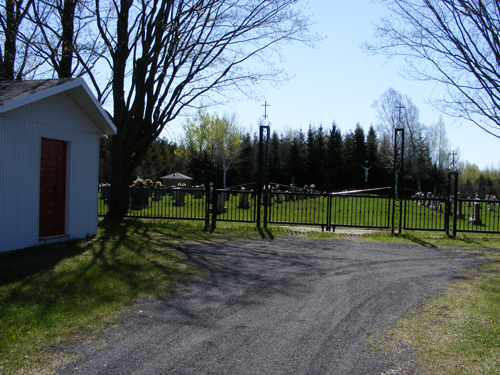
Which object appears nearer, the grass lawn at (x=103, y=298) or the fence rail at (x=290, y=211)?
the grass lawn at (x=103, y=298)

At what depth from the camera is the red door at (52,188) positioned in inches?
357

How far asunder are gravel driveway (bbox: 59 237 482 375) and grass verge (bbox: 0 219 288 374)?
0.32 metres

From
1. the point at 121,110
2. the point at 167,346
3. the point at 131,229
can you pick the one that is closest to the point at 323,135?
the point at 121,110

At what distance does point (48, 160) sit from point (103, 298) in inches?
200

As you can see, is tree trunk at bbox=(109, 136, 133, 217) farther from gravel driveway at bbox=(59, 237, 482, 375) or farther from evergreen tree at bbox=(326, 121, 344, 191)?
evergreen tree at bbox=(326, 121, 344, 191)

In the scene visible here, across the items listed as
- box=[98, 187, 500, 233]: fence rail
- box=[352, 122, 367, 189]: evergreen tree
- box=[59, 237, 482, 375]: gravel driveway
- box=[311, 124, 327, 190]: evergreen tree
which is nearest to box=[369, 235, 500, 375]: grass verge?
box=[59, 237, 482, 375]: gravel driveway

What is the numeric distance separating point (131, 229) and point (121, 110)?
18.8ft

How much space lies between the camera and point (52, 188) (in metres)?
9.38

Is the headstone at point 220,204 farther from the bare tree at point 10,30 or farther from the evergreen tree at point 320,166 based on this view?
the evergreen tree at point 320,166

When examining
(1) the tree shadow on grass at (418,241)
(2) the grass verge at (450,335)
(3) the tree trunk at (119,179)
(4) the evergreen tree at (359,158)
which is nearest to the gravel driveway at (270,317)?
(2) the grass verge at (450,335)

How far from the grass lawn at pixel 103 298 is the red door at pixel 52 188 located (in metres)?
0.59

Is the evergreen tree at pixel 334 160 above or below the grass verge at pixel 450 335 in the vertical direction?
above

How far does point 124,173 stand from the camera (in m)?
15.8

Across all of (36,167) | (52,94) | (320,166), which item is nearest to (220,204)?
(36,167)
